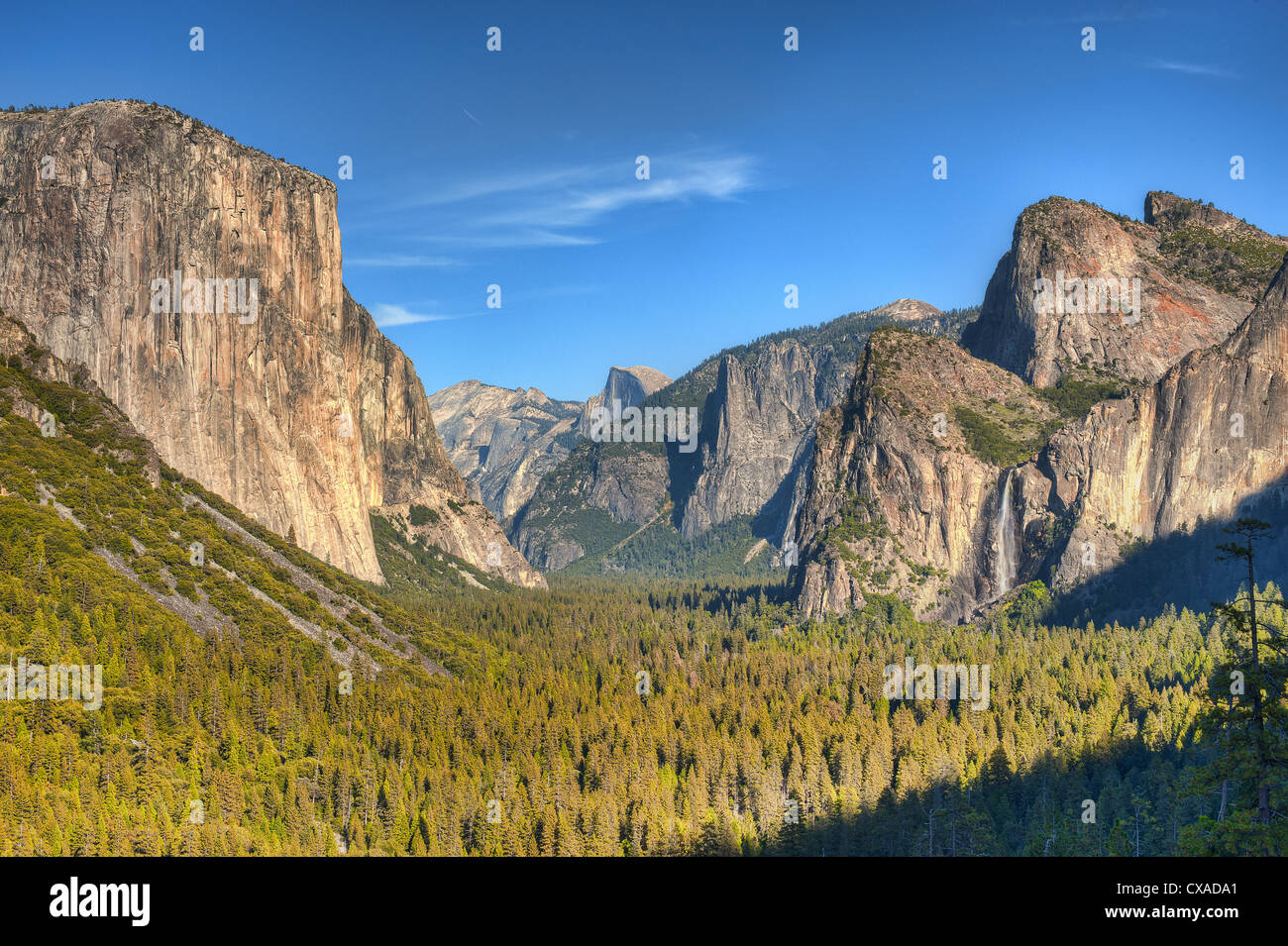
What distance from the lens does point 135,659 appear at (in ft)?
375

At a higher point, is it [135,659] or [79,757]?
[135,659]

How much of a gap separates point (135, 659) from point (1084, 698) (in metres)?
108

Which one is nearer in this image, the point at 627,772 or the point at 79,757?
the point at 79,757

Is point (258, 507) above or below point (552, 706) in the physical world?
above
